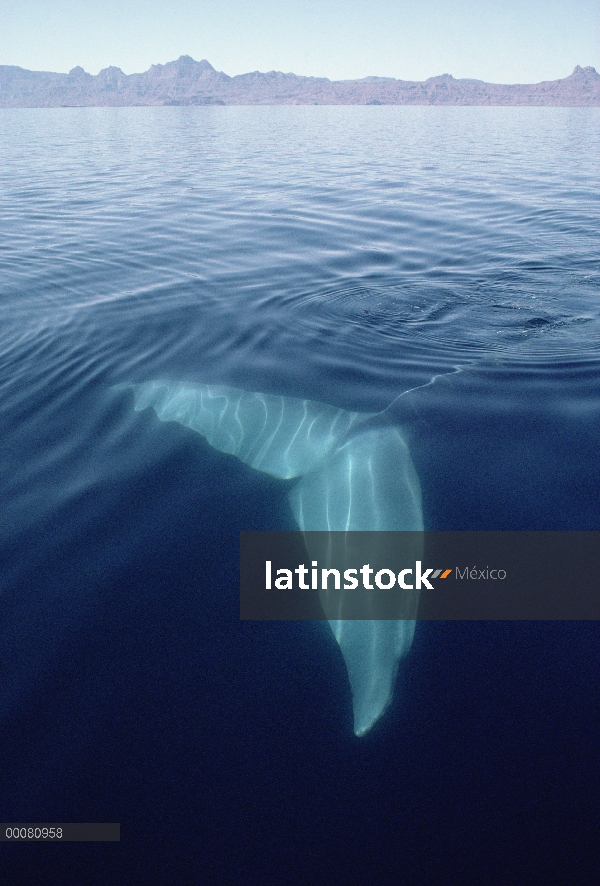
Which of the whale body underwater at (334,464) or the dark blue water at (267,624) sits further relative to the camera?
the whale body underwater at (334,464)


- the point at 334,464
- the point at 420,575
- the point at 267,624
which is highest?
the point at 334,464

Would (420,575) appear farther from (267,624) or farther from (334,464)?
(334,464)

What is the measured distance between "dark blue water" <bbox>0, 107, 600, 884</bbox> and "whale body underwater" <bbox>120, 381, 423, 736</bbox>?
197 mm

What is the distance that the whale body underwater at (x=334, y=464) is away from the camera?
18.8 feet

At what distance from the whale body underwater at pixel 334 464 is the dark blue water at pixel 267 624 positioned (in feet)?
0.65

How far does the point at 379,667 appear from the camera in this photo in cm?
561

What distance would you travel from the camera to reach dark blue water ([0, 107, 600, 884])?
439 centimetres

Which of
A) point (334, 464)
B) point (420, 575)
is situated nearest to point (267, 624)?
point (420, 575)

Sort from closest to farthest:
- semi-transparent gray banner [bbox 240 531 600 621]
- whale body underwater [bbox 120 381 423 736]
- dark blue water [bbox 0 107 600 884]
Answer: dark blue water [bbox 0 107 600 884], whale body underwater [bbox 120 381 423 736], semi-transparent gray banner [bbox 240 531 600 621]

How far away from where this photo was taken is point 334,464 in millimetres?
8164

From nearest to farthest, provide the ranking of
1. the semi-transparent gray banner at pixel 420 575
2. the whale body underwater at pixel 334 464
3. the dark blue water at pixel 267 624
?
the dark blue water at pixel 267 624, the whale body underwater at pixel 334 464, the semi-transparent gray banner at pixel 420 575

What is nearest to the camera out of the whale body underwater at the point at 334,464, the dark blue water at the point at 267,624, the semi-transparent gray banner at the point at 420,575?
the dark blue water at the point at 267,624

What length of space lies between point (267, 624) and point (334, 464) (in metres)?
2.68

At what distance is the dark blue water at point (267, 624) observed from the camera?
14.4 ft
